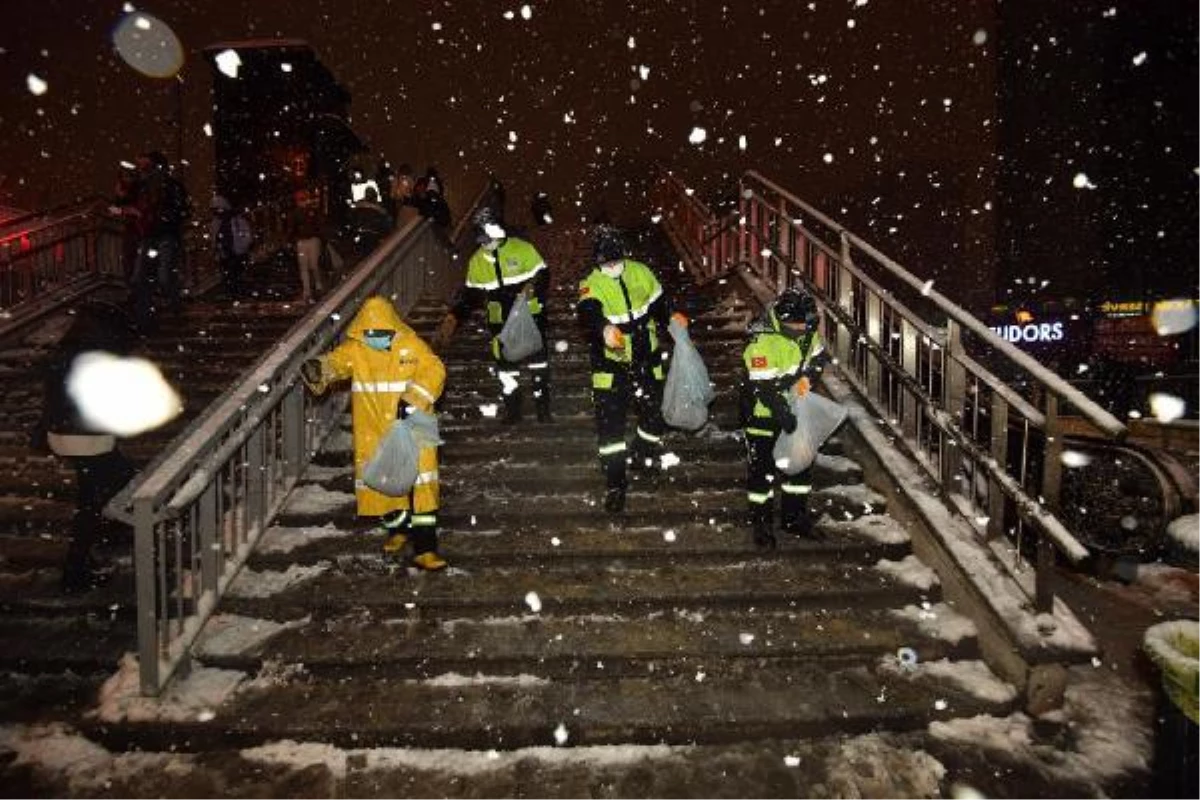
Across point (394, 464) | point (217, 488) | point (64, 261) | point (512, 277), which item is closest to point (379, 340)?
point (394, 464)

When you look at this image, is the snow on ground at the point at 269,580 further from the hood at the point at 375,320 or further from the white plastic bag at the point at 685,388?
the white plastic bag at the point at 685,388

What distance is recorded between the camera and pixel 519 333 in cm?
613

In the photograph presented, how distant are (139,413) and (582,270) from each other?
318 inches

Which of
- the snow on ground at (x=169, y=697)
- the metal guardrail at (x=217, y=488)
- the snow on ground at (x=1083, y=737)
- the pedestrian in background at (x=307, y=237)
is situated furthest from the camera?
the pedestrian in background at (x=307, y=237)

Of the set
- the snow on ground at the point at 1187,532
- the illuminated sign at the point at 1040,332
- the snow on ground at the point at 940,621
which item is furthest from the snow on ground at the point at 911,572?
the illuminated sign at the point at 1040,332

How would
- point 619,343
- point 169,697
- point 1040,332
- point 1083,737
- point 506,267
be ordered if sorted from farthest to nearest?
point 1040,332
point 506,267
point 619,343
point 169,697
point 1083,737

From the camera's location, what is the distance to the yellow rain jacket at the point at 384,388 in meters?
4.76

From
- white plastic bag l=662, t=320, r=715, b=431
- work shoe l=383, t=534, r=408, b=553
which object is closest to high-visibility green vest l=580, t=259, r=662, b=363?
white plastic bag l=662, t=320, r=715, b=431

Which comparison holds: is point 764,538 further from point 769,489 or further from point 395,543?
point 395,543

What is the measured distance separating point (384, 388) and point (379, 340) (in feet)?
1.03

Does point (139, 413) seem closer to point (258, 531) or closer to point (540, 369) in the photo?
point (258, 531)

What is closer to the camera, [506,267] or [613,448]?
[613,448]

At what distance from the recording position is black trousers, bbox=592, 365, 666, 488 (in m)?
5.36

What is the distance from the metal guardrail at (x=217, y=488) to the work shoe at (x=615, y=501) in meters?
2.41
